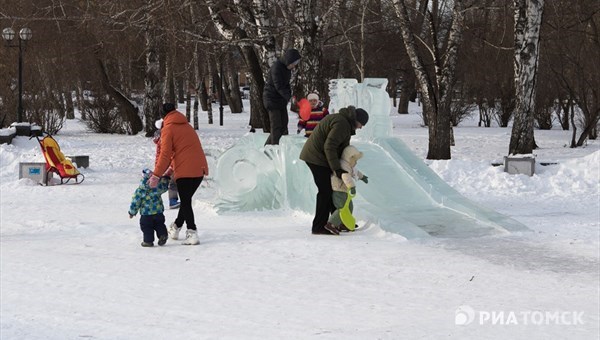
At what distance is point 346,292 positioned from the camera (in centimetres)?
759

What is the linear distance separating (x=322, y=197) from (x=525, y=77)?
984cm

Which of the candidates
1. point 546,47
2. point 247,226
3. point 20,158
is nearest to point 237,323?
point 247,226

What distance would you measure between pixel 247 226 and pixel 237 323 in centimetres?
484

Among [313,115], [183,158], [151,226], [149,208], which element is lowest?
[151,226]

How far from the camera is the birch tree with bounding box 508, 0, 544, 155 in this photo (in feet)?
62.1

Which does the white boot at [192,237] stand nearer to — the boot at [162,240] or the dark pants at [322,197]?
the boot at [162,240]

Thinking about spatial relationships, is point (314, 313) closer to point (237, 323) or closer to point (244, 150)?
point (237, 323)

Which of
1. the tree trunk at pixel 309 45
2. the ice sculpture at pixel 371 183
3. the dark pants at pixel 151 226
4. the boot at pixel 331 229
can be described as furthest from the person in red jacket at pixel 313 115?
the dark pants at pixel 151 226

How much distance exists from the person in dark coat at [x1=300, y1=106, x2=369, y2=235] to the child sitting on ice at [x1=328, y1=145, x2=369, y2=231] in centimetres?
6

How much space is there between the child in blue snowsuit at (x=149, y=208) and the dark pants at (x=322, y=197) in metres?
1.79

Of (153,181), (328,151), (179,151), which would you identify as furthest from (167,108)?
(328,151)

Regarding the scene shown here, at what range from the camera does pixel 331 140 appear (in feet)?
34.1

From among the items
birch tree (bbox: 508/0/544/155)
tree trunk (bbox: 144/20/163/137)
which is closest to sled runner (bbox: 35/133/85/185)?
birch tree (bbox: 508/0/544/155)

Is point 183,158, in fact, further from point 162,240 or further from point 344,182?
point 344,182
